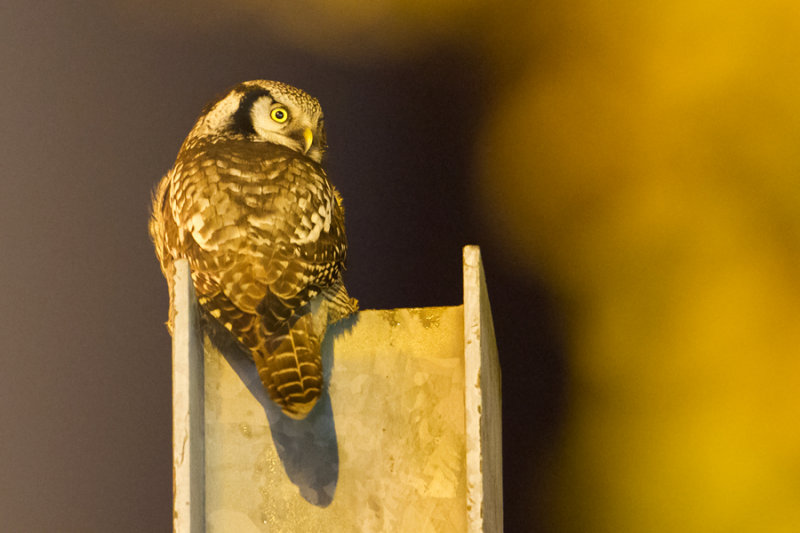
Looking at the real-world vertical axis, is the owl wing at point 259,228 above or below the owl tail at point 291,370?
above

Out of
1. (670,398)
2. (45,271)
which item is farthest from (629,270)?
(45,271)

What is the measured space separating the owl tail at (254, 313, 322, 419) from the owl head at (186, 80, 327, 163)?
418 mm

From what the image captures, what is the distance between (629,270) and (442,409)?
1310 mm

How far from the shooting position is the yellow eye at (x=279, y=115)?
60.8 inches

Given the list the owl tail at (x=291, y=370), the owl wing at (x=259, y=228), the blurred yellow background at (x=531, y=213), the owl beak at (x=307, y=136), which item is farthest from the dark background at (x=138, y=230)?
the owl tail at (x=291, y=370)

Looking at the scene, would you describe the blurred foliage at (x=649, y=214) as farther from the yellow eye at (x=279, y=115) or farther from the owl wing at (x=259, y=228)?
the owl wing at (x=259, y=228)

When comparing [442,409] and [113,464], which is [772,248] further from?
[113,464]

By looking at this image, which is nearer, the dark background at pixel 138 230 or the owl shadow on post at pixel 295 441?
the owl shadow on post at pixel 295 441

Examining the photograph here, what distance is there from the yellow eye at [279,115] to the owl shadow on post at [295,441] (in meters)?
0.42

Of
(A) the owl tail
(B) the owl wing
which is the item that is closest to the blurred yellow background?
(B) the owl wing

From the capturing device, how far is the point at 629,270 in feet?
8.18

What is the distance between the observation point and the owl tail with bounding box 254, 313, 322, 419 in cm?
122

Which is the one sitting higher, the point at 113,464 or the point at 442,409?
the point at 442,409

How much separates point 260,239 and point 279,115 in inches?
13.3
